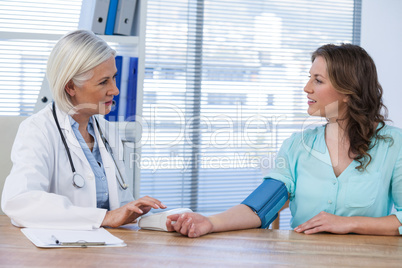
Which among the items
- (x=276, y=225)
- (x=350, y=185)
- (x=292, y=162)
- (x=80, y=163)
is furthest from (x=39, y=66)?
(x=350, y=185)

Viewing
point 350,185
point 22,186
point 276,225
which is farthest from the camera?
point 276,225

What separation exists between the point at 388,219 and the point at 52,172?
3.99ft

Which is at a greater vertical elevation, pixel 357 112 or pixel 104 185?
pixel 357 112

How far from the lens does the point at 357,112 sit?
1.81 meters

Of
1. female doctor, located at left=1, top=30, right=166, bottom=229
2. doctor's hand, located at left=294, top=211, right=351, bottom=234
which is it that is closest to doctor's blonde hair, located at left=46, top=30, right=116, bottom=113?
female doctor, located at left=1, top=30, right=166, bottom=229

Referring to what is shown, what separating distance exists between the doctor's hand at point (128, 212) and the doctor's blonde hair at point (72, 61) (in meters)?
0.56

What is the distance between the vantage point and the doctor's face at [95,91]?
1.91 metres

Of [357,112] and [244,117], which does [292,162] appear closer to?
[357,112]

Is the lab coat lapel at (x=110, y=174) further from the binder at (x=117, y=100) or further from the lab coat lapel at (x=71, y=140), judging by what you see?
the binder at (x=117, y=100)

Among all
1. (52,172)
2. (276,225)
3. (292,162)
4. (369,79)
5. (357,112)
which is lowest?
(276,225)

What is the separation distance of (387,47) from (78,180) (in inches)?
120

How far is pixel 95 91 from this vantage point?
1.93 meters

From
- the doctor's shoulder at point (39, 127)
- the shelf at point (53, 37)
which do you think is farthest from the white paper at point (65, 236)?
the shelf at point (53, 37)

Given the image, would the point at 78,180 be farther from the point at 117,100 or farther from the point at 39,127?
the point at 117,100
